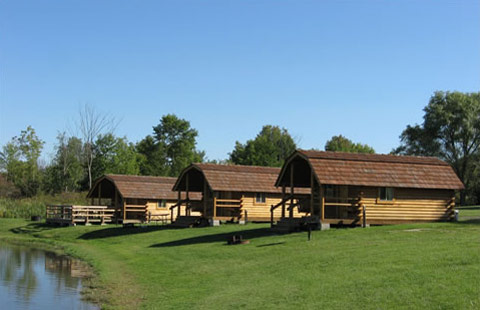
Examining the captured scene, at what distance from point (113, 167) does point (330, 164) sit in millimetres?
53417

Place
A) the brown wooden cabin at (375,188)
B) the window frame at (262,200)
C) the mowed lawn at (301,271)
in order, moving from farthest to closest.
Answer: the window frame at (262,200)
the brown wooden cabin at (375,188)
the mowed lawn at (301,271)

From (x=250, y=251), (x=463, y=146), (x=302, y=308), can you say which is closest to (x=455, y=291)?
(x=302, y=308)

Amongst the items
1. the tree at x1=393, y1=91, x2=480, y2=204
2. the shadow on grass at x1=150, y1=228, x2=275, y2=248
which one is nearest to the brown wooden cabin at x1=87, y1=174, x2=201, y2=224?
the shadow on grass at x1=150, y1=228, x2=275, y2=248

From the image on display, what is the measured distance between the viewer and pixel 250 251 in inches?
1054

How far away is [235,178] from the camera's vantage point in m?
44.0

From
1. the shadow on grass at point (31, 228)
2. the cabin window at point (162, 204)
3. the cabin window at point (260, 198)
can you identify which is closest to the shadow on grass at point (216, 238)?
the cabin window at point (260, 198)

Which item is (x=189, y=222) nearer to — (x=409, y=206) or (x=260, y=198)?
(x=260, y=198)

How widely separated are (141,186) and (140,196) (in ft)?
4.44

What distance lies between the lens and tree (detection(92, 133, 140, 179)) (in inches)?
3226

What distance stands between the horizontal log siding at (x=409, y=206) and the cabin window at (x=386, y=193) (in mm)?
263

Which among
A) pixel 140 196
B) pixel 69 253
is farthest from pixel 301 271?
pixel 140 196

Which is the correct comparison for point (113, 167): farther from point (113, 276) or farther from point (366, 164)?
point (113, 276)

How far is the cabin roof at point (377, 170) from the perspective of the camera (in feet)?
108

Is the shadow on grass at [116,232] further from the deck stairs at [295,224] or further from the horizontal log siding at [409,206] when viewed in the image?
the horizontal log siding at [409,206]
